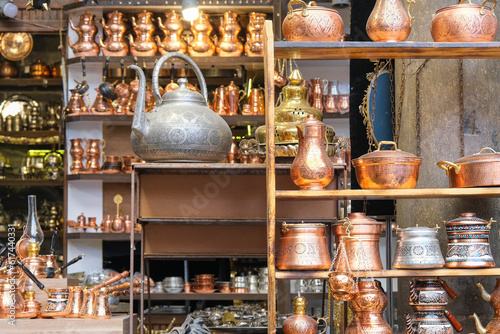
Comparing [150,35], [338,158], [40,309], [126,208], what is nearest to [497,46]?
[40,309]

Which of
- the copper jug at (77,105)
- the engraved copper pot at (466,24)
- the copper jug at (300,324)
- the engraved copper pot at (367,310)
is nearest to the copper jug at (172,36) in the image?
the copper jug at (77,105)

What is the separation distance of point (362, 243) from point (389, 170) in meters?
0.29

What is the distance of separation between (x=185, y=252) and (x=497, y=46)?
5.71ft

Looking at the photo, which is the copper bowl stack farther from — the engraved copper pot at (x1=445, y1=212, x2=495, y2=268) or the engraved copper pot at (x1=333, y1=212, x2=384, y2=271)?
the engraved copper pot at (x1=445, y1=212, x2=495, y2=268)

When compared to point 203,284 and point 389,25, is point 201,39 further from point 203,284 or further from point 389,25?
point 389,25

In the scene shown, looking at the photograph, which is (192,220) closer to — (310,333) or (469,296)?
(310,333)

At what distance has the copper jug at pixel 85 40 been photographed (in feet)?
18.2

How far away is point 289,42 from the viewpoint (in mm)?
2680

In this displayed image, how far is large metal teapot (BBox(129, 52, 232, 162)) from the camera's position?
3.09 m

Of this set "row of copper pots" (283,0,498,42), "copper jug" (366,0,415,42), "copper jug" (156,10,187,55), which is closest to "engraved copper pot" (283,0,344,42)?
"row of copper pots" (283,0,498,42)

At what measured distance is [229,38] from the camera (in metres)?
5.53

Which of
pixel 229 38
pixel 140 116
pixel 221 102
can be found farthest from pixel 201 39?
pixel 140 116

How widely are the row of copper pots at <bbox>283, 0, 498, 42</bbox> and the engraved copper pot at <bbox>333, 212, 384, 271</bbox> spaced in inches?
26.5

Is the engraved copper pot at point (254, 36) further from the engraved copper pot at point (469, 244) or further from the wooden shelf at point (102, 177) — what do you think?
the engraved copper pot at point (469, 244)
